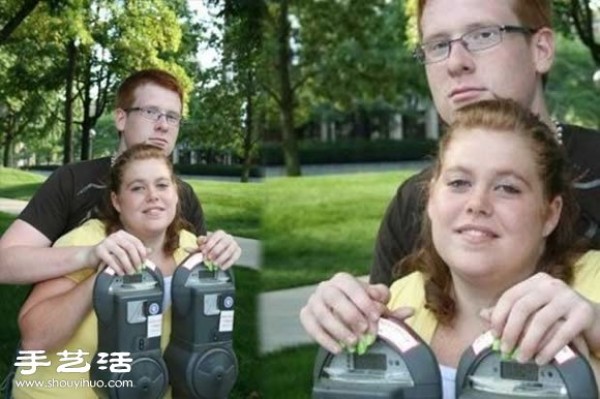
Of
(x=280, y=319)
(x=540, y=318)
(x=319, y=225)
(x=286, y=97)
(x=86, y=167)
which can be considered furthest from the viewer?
(x=319, y=225)

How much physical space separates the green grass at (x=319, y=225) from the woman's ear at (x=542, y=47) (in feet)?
0.85

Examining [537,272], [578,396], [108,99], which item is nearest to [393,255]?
[537,272]

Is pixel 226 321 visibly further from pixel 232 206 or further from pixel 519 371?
pixel 519 371

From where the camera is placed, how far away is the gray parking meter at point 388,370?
2.50 feet

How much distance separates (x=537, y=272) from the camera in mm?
805

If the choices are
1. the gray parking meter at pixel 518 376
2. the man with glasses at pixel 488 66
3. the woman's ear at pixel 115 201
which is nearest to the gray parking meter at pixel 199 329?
the woman's ear at pixel 115 201

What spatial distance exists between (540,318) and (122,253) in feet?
2.01

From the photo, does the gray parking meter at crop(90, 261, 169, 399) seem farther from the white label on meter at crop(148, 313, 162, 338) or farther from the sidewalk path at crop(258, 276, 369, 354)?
the sidewalk path at crop(258, 276, 369, 354)

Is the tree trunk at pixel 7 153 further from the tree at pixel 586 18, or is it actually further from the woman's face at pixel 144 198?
the tree at pixel 586 18

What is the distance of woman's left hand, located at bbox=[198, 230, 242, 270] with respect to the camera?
1253 millimetres

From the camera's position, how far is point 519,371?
2.42ft

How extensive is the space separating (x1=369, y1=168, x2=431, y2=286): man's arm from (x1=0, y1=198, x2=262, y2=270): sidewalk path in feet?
1.00

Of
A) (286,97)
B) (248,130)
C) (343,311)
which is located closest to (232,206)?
(248,130)

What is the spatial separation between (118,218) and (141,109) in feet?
0.54
